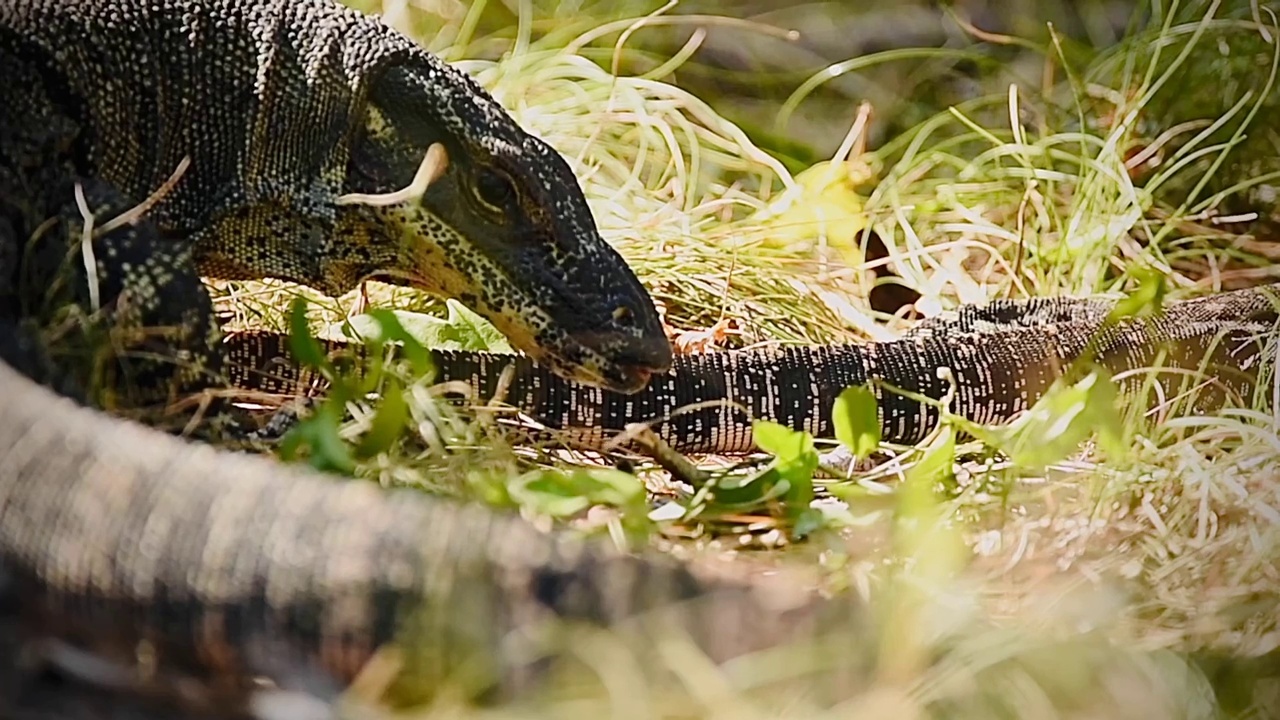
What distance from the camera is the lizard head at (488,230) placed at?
150 centimetres

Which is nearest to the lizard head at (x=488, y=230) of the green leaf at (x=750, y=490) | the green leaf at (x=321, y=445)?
the green leaf at (x=750, y=490)

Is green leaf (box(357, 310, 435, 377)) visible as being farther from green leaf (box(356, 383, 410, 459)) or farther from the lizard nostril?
the lizard nostril

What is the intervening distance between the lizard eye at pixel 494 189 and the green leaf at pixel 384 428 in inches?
13.1

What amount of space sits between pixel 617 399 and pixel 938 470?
494 millimetres

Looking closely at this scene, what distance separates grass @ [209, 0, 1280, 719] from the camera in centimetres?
84

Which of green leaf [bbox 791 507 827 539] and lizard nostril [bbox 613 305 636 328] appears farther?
lizard nostril [bbox 613 305 636 328]

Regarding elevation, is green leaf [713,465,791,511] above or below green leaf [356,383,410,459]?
below

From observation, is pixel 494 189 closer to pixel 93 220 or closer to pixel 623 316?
pixel 623 316

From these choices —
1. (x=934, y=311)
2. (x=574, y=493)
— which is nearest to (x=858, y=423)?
(x=574, y=493)

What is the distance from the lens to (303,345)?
1383 millimetres

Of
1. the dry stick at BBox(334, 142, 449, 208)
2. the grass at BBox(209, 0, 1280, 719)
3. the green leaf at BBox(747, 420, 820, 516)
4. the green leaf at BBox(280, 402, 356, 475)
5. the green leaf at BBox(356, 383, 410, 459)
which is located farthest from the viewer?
the dry stick at BBox(334, 142, 449, 208)

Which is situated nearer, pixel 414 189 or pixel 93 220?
Answer: pixel 93 220

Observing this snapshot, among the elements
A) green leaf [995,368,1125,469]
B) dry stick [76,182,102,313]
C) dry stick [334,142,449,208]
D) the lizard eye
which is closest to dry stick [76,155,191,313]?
dry stick [76,182,102,313]

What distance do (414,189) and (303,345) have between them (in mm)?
223
